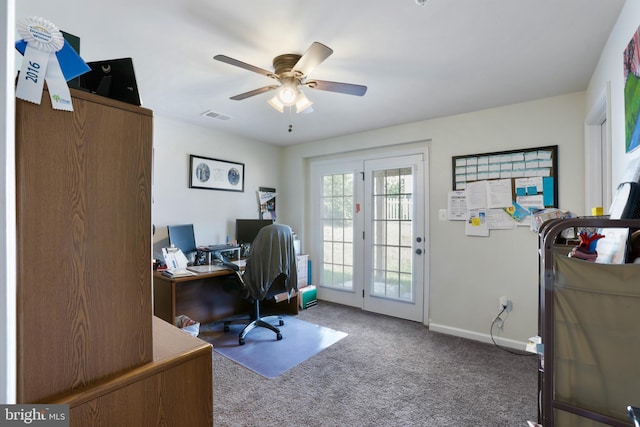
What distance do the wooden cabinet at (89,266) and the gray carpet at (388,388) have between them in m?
1.17

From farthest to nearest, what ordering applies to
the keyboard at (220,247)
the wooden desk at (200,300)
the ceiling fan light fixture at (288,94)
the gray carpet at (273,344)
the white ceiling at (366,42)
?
1. the keyboard at (220,247)
2. the wooden desk at (200,300)
3. the gray carpet at (273,344)
4. the ceiling fan light fixture at (288,94)
5. the white ceiling at (366,42)

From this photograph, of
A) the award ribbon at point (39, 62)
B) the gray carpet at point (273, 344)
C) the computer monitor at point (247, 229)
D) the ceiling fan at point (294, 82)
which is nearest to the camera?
the award ribbon at point (39, 62)

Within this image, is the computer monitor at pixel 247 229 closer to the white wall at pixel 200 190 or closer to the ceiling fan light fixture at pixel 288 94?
the white wall at pixel 200 190

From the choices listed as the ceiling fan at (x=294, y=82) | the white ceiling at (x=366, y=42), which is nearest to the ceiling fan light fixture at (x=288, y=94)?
the ceiling fan at (x=294, y=82)

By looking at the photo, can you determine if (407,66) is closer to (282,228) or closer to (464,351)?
(282,228)

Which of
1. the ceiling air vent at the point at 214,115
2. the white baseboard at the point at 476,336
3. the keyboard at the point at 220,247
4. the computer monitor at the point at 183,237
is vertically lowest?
the white baseboard at the point at 476,336

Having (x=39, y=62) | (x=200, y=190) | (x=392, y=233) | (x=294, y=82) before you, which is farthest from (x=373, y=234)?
(x=39, y=62)

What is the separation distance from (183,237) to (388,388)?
2.54 meters

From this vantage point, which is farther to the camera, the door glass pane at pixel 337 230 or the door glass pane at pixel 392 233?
the door glass pane at pixel 337 230

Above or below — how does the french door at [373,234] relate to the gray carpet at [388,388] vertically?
above

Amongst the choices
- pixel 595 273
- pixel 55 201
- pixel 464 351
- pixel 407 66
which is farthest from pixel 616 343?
pixel 464 351

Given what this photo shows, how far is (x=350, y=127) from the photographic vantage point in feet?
12.1

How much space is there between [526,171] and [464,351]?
1.79m

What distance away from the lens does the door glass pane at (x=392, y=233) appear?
364 centimetres
